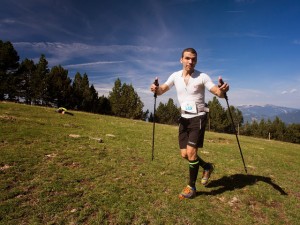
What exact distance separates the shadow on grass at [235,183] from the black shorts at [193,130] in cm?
174

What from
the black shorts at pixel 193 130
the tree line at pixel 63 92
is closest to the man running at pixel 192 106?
the black shorts at pixel 193 130

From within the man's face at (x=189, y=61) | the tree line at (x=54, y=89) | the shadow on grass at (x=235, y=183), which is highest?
the tree line at (x=54, y=89)

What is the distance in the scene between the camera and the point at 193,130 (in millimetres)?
6637

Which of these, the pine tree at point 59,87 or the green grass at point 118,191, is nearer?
the green grass at point 118,191

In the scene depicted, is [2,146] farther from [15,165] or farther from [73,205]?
[73,205]

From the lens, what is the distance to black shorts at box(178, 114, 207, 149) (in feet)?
21.5

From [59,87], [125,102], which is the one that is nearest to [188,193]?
[59,87]

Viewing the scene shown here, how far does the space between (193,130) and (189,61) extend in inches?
83.2

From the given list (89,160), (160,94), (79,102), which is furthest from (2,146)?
(79,102)

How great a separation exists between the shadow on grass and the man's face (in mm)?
3997

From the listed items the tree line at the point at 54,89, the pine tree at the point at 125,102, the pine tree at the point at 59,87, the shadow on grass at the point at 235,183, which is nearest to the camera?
Answer: the shadow on grass at the point at 235,183

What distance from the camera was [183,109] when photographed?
6.85 m

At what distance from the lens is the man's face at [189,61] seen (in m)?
6.75

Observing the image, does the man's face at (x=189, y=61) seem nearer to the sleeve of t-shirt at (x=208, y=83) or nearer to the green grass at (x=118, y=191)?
the sleeve of t-shirt at (x=208, y=83)
